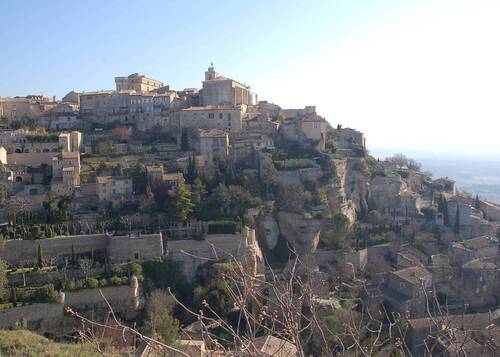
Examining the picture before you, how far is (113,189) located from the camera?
31906 mm

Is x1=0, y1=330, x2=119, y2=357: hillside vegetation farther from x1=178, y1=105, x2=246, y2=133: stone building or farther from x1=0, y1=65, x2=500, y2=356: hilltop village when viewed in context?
x1=178, y1=105, x2=246, y2=133: stone building

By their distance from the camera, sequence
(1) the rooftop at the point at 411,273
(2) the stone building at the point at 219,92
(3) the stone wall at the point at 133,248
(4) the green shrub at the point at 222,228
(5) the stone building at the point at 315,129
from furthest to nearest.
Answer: (2) the stone building at the point at 219,92 < (5) the stone building at the point at 315,129 < (4) the green shrub at the point at 222,228 < (1) the rooftop at the point at 411,273 < (3) the stone wall at the point at 133,248

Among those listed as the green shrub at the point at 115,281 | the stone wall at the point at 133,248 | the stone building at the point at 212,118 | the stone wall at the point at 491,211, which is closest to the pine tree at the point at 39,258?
the stone wall at the point at 133,248

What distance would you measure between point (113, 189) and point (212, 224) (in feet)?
24.7

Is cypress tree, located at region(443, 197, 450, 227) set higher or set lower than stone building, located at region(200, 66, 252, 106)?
lower

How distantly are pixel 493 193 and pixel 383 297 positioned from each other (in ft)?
280

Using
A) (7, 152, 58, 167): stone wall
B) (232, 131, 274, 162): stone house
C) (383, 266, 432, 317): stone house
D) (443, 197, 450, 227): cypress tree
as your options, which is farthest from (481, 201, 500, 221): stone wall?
(7, 152, 58, 167): stone wall

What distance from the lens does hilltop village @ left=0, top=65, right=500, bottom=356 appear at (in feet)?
79.5

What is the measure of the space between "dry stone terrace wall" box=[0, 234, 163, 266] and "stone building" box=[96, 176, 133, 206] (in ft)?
13.2

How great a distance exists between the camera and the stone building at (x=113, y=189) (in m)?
31.5

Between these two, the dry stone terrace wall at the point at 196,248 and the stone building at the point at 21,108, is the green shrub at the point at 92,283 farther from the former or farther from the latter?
the stone building at the point at 21,108

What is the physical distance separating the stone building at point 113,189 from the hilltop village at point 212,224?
9 centimetres

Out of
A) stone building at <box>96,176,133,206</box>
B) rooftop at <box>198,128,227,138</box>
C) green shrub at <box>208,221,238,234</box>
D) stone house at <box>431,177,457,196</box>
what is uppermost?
rooftop at <box>198,128,227,138</box>

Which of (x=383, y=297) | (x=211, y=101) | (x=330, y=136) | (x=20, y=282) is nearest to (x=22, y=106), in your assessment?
(x=211, y=101)
